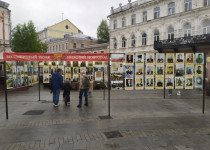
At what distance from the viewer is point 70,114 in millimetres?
7613

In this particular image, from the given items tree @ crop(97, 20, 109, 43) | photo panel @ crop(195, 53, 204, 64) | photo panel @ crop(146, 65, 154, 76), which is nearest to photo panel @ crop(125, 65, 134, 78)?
photo panel @ crop(146, 65, 154, 76)

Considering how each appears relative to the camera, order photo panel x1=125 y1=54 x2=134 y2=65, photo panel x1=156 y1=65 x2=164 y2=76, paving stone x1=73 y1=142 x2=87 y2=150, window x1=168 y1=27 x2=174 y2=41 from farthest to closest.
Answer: window x1=168 y1=27 x2=174 y2=41 → photo panel x1=156 y1=65 x2=164 y2=76 → photo panel x1=125 y1=54 x2=134 y2=65 → paving stone x1=73 y1=142 x2=87 y2=150

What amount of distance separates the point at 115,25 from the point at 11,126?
110 feet

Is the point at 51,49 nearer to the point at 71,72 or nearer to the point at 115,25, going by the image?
the point at 115,25

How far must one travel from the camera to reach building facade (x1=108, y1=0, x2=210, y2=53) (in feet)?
81.7

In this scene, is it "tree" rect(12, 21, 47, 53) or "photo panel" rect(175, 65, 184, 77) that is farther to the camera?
"tree" rect(12, 21, 47, 53)

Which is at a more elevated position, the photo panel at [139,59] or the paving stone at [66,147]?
the photo panel at [139,59]

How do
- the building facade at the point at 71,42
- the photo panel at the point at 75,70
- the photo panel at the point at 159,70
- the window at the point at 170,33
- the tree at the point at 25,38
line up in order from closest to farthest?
the photo panel at the point at 159,70 < the photo panel at the point at 75,70 < the window at the point at 170,33 < the tree at the point at 25,38 < the building facade at the point at 71,42

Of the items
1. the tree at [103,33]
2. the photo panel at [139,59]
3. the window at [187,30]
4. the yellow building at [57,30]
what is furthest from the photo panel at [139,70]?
the yellow building at [57,30]

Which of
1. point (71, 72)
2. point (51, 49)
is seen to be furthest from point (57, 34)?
point (71, 72)

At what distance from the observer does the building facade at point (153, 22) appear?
81.7 ft

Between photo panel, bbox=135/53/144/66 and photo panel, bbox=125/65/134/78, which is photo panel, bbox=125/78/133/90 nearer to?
photo panel, bbox=125/65/134/78

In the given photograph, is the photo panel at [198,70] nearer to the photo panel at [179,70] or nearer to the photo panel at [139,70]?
the photo panel at [179,70]

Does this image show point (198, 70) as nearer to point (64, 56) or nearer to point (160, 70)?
point (160, 70)
